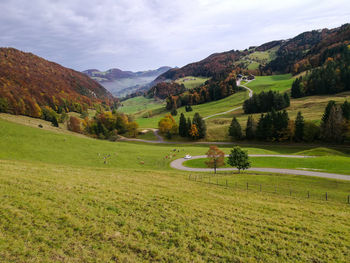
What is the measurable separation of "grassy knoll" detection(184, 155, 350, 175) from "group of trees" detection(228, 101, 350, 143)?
23.1 meters

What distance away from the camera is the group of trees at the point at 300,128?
66.6 m

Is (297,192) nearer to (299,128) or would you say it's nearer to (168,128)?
(299,128)

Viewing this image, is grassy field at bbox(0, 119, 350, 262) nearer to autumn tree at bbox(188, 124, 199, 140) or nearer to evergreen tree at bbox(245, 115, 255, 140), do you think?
evergreen tree at bbox(245, 115, 255, 140)

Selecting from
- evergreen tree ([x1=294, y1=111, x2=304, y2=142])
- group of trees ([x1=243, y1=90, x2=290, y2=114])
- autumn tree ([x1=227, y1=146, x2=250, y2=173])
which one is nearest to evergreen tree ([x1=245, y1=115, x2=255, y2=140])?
evergreen tree ([x1=294, y1=111, x2=304, y2=142])

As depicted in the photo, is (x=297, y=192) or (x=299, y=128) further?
(x=299, y=128)

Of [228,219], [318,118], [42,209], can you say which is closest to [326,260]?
[228,219]

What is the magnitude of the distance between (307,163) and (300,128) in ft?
107

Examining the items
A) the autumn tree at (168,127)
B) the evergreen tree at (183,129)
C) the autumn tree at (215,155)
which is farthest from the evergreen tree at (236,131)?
the autumn tree at (215,155)

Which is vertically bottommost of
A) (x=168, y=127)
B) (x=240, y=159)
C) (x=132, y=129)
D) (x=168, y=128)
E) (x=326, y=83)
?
(x=240, y=159)

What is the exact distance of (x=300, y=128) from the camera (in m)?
73.2

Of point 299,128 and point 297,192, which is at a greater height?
point 299,128

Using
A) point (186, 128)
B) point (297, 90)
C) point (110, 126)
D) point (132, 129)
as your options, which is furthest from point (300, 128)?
point (110, 126)

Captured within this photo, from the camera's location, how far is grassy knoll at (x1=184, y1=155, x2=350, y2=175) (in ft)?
137

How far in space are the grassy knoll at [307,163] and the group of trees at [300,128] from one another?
23.1m
